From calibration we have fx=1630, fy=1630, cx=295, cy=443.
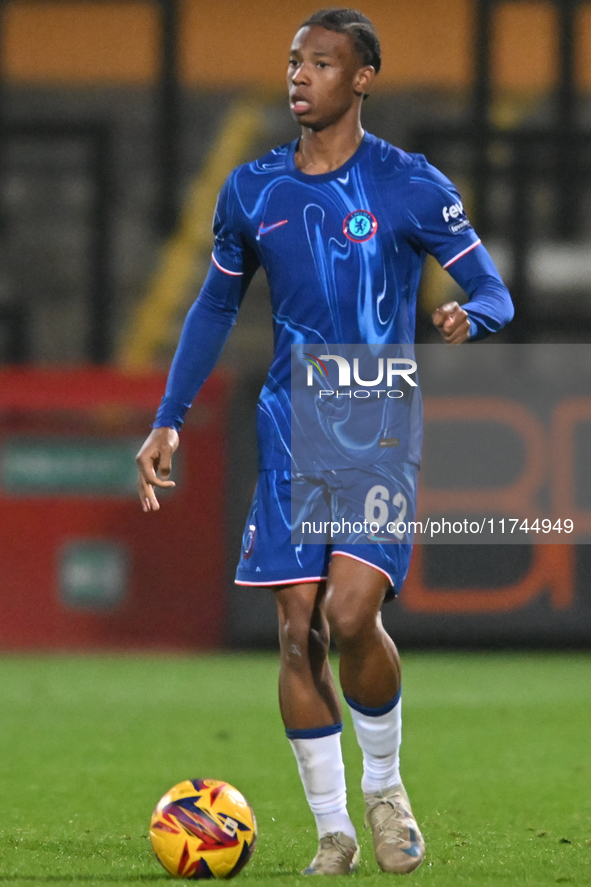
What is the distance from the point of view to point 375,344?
404 centimetres

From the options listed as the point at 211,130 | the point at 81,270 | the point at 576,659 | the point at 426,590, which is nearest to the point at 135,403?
the point at 426,590

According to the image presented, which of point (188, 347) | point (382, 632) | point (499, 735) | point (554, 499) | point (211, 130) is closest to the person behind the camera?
point (382, 632)

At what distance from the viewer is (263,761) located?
6195 millimetres

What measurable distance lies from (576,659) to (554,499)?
1.01 metres

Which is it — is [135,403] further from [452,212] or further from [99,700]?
[452,212]

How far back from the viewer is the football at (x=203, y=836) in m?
3.84

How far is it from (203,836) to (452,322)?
52.9 inches

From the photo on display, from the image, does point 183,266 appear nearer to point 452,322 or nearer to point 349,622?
point 349,622

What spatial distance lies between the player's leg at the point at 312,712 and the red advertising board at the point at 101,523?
6.21 meters

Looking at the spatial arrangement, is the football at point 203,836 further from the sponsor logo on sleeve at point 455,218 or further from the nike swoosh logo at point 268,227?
the sponsor logo on sleeve at point 455,218

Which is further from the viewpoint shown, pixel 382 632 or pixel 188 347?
pixel 188 347

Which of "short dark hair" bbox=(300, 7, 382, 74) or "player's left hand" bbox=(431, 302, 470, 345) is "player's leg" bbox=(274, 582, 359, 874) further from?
"short dark hair" bbox=(300, 7, 382, 74)

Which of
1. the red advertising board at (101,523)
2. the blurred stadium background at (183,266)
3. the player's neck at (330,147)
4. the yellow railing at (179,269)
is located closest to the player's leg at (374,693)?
the player's neck at (330,147)

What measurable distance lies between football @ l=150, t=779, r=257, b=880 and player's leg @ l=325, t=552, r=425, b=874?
0.33m
